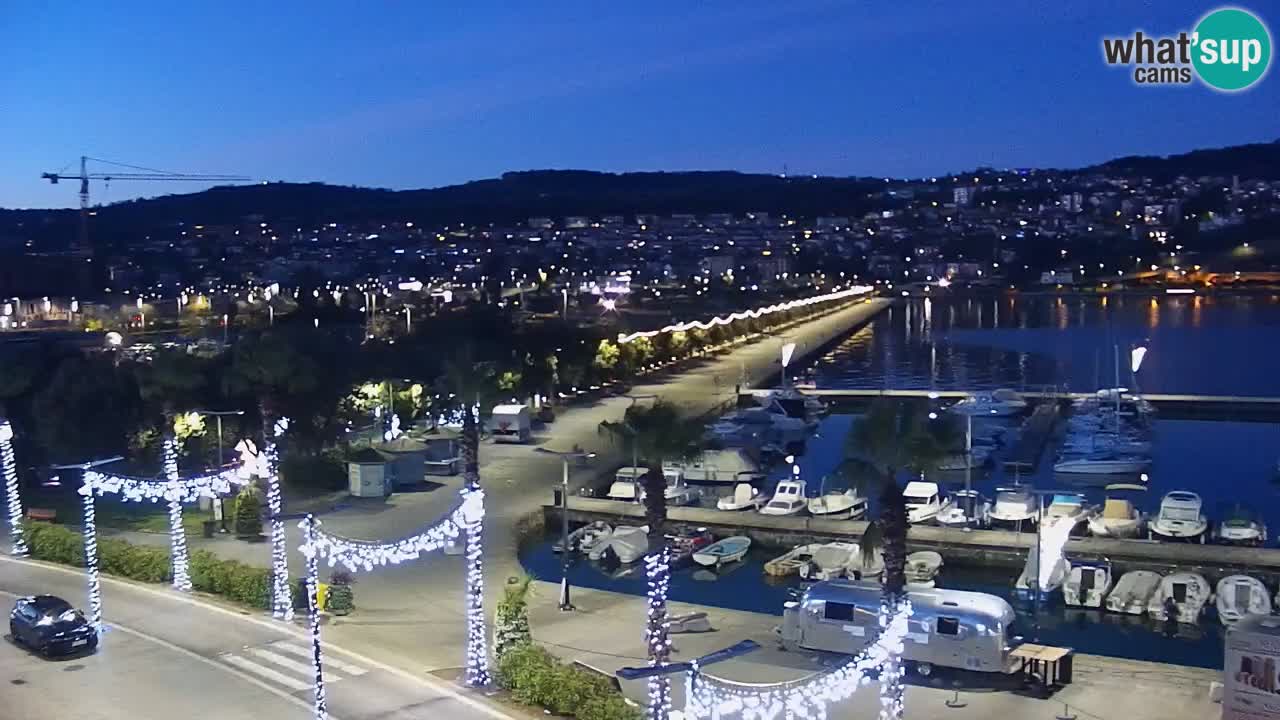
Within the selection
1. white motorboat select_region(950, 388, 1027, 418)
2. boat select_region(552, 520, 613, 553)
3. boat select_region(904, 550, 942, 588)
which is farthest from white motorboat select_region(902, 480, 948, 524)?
white motorboat select_region(950, 388, 1027, 418)

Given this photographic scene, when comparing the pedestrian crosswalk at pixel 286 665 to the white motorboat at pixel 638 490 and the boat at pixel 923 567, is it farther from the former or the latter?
the white motorboat at pixel 638 490

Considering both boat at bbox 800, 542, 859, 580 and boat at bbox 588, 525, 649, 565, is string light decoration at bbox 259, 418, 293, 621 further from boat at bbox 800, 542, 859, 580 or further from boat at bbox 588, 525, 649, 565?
boat at bbox 800, 542, 859, 580

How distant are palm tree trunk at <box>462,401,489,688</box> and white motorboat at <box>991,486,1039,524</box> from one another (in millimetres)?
12626

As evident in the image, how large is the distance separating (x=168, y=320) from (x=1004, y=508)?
69945 mm

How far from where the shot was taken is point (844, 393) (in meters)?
48.7

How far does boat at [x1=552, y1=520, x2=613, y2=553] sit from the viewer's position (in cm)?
2355

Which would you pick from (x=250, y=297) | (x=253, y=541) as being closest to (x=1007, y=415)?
(x=253, y=541)

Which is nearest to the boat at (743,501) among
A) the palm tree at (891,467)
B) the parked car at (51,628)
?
the palm tree at (891,467)

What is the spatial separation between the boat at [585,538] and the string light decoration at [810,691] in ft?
35.5

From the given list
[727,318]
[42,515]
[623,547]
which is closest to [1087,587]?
[623,547]

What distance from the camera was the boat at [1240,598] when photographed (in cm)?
1877

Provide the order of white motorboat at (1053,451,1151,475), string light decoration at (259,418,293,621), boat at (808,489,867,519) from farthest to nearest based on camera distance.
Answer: white motorboat at (1053,451,1151,475) → boat at (808,489,867,519) → string light decoration at (259,418,293,621)

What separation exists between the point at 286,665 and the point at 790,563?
10065 millimetres

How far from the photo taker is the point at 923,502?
25281 millimetres
